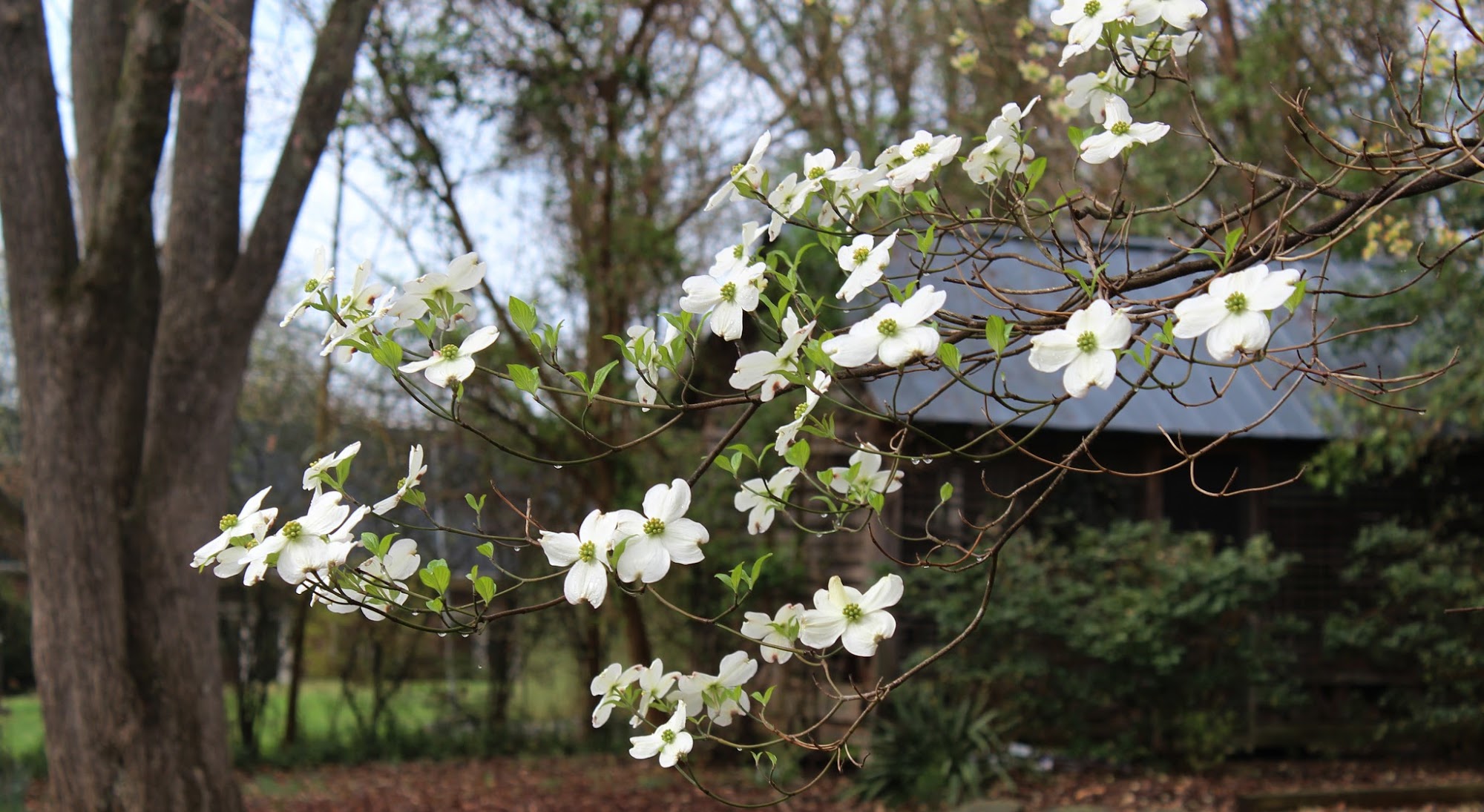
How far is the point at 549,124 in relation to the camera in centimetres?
791

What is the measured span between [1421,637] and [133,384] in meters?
6.89

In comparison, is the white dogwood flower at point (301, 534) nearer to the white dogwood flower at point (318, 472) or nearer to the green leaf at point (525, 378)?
the white dogwood flower at point (318, 472)

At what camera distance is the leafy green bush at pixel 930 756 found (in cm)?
662

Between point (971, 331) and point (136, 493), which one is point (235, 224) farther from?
point (971, 331)

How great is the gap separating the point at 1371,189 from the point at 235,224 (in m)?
4.26

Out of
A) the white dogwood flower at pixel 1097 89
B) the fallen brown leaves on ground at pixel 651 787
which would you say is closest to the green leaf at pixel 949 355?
the white dogwood flower at pixel 1097 89

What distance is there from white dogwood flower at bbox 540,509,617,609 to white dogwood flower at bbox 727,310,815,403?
0.19 meters

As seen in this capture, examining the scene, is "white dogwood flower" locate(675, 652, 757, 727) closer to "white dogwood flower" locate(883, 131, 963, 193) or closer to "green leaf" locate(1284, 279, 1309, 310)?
"white dogwood flower" locate(883, 131, 963, 193)

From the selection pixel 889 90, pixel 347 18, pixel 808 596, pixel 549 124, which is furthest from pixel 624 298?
pixel 889 90

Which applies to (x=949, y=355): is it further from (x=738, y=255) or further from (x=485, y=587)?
(x=485, y=587)

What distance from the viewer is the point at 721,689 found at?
1476mm

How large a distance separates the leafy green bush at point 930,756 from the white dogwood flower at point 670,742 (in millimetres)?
5483

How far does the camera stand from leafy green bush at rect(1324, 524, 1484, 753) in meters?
7.10

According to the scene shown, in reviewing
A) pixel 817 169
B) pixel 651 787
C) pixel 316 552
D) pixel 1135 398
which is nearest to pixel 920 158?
pixel 817 169
